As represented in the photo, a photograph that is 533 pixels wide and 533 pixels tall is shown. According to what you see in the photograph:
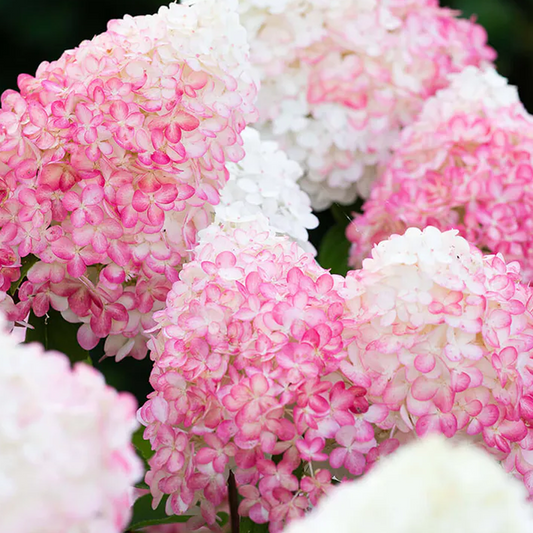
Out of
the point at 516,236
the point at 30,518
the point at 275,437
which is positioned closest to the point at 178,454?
the point at 275,437

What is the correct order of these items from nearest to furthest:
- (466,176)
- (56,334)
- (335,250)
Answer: (56,334) < (466,176) < (335,250)

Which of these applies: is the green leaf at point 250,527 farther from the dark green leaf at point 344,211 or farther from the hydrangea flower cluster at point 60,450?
the dark green leaf at point 344,211

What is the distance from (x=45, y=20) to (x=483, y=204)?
4.04 ft

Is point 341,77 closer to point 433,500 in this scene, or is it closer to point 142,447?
point 142,447

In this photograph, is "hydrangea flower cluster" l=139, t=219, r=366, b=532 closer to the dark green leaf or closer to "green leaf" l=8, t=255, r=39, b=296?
"green leaf" l=8, t=255, r=39, b=296

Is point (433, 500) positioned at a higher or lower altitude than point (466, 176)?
higher

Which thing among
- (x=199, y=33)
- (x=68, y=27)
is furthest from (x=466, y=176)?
(x=68, y=27)

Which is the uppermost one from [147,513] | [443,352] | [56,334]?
[443,352]

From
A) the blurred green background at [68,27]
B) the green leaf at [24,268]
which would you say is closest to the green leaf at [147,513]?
the green leaf at [24,268]

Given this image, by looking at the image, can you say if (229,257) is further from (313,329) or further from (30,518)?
(30,518)

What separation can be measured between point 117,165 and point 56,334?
130mm

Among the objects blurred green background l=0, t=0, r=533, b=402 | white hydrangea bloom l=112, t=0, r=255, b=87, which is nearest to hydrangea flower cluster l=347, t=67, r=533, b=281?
white hydrangea bloom l=112, t=0, r=255, b=87

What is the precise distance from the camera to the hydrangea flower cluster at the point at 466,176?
67cm

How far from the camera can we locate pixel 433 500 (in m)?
0.25
